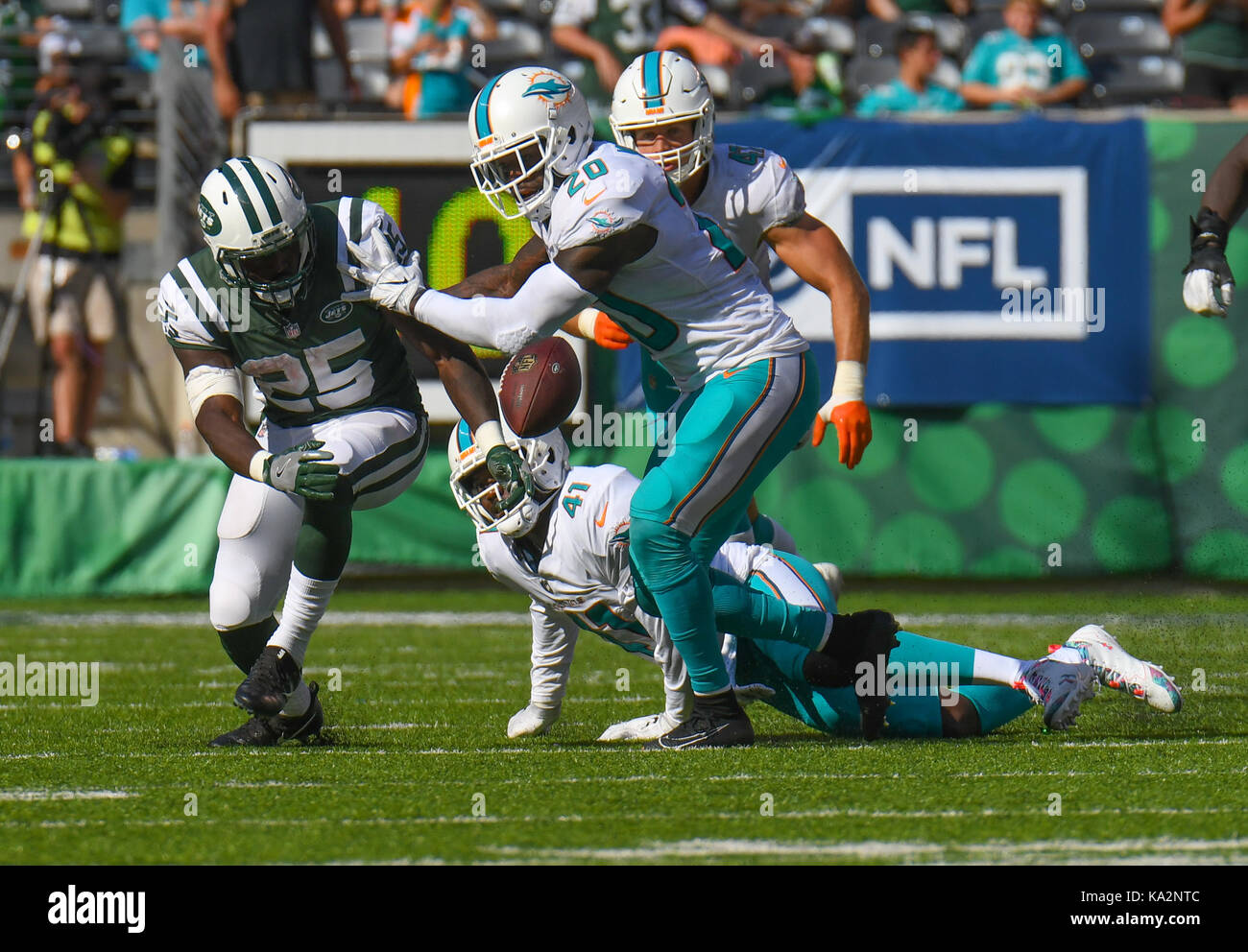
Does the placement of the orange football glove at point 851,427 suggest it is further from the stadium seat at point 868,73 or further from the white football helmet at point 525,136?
the stadium seat at point 868,73

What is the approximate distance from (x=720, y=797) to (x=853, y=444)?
1.13m

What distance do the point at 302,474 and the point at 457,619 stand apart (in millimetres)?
3929

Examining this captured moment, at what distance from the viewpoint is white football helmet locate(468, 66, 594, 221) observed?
4312mm

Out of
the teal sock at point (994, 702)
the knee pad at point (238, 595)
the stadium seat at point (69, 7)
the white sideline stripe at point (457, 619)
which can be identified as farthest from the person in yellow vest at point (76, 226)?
the teal sock at point (994, 702)

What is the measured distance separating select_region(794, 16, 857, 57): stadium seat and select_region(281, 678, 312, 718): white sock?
706 centimetres

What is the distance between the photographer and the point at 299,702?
4.59 metres

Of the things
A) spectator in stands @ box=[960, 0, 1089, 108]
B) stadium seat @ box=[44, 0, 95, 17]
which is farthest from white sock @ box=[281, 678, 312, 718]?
stadium seat @ box=[44, 0, 95, 17]

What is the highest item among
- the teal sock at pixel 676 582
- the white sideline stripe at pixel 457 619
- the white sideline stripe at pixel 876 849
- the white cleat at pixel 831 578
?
the teal sock at pixel 676 582

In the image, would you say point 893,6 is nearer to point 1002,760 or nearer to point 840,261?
A: point 840,261

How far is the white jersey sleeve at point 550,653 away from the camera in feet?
15.1

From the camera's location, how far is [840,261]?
478 cm

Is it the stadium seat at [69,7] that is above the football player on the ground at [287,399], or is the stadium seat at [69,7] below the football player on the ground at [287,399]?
above

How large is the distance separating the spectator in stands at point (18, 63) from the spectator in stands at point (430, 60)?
7.46 ft

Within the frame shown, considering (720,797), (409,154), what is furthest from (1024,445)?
(720,797)
